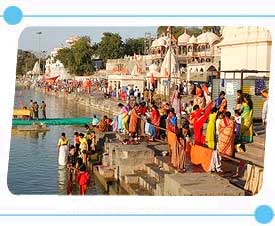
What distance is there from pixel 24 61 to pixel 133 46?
2.40 ft

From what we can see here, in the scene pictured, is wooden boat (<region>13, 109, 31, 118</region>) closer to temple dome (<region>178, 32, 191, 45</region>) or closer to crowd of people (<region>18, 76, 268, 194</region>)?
crowd of people (<region>18, 76, 268, 194</region>)

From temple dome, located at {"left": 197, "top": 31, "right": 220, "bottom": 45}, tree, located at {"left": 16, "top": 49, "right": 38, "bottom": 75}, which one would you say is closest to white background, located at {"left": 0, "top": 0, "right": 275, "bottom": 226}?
tree, located at {"left": 16, "top": 49, "right": 38, "bottom": 75}

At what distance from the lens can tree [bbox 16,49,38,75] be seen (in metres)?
3.00

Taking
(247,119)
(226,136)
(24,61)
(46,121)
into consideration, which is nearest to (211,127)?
(226,136)

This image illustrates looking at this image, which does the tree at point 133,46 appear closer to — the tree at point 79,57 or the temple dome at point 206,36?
the tree at point 79,57

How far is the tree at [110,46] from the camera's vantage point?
9.96 feet

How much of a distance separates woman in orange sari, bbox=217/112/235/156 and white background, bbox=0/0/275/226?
0.97m

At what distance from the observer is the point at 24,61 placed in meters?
3.05

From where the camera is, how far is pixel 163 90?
4227 millimetres

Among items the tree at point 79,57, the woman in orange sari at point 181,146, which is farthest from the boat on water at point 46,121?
the woman in orange sari at point 181,146

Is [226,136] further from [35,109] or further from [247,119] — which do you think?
[35,109]

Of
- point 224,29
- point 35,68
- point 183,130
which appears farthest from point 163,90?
point 35,68

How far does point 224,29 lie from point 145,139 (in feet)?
11.5
